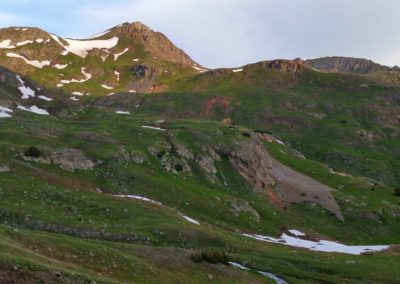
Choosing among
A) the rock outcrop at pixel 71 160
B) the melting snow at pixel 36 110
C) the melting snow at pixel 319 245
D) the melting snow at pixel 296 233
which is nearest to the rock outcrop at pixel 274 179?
the melting snow at pixel 296 233

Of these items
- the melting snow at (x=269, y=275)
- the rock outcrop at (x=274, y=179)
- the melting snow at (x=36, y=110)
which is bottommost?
the melting snow at (x=269, y=275)

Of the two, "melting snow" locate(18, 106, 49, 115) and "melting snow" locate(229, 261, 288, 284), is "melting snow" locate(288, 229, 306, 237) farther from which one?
"melting snow" locate(18, 106, 49, 115)

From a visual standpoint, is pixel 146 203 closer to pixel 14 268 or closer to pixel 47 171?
pixel 47 171

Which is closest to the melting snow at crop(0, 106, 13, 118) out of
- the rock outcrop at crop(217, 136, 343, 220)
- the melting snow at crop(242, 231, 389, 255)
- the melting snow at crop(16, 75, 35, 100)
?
the melting snow at crop(16, 75, 35, 100)

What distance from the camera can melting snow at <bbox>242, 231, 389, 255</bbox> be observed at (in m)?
81.5

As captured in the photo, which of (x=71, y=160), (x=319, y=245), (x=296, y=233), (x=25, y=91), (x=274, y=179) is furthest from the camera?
(x=25, y=91)

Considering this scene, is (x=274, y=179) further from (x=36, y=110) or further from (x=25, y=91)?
(x=25, y=91)

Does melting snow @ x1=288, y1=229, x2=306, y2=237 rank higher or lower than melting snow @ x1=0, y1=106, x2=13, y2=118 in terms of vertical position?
lower

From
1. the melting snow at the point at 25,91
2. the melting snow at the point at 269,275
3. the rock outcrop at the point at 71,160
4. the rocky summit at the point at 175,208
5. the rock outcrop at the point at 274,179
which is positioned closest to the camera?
the rocky summit at the point at 175,208

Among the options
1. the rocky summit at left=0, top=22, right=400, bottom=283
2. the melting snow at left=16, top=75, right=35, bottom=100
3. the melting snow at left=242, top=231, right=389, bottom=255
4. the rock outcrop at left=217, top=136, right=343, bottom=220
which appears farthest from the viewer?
the melting snow at left=16, top=75, right=35, bottom=100

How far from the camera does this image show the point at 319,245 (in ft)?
281

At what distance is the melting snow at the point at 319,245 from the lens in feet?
267

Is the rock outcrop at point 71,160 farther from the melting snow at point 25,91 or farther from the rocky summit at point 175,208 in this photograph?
the melting snow at point 25,91

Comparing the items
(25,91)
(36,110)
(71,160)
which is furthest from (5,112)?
(71,160)
